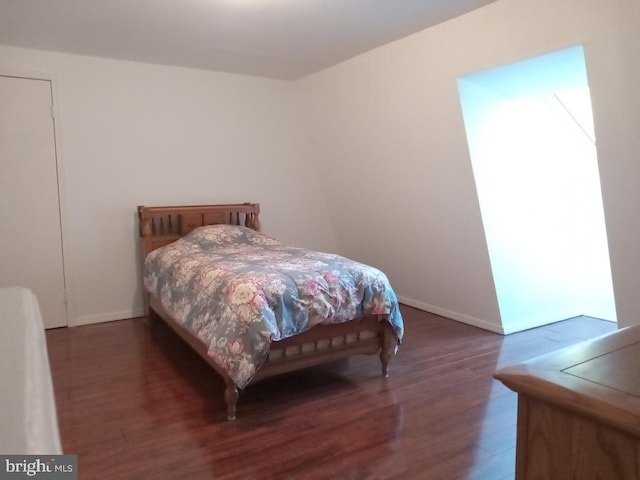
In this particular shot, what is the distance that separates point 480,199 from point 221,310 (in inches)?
78.2

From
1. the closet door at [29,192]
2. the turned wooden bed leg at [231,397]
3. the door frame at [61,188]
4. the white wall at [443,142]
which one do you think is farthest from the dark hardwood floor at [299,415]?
the white wall at [443,142]

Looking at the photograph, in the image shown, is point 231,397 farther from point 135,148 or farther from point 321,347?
point 135,148

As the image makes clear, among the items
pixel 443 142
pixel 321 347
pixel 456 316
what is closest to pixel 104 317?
pixel 321 347

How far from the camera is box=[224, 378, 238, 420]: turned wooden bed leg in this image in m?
2.38

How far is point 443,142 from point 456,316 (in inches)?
61.5

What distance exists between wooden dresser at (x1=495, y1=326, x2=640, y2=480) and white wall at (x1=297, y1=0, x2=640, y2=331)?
1987mm

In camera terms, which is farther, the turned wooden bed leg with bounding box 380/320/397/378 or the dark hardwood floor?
the turned wooden bed leg with bounding box 380/320/397/378

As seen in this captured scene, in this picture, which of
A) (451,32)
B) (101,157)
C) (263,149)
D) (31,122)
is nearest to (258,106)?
(263,149)

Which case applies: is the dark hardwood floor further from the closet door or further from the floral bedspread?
the closet door

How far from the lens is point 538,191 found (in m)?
3.79

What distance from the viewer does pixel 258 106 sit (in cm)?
467

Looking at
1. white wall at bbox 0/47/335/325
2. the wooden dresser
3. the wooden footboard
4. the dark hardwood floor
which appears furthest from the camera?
white wall at bbox 0/47/335/325

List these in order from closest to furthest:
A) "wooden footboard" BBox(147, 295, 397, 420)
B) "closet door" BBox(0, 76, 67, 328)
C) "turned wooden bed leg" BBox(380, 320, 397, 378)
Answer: "wooden footboard" BBox(147, 295, 397, 420)
"turned wooden bed leg" BBox(380, 320, 397, 378)
"closet door" BBox(0, 76, 67, 328)

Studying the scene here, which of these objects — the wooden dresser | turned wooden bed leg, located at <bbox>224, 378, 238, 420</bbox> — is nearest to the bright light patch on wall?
turned wooden bed leg, located at <bbox>224, 378, 238, 420</bbox>
